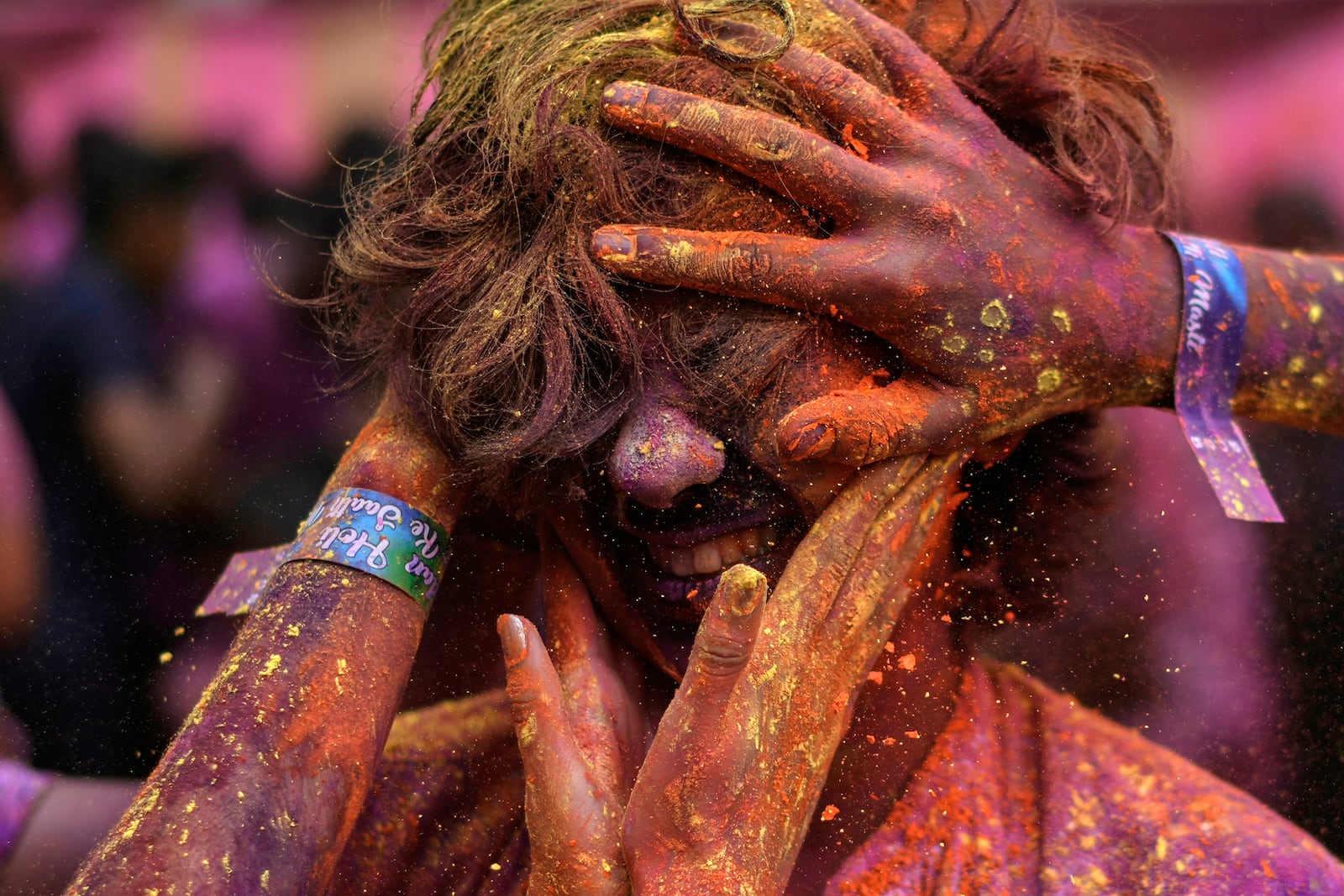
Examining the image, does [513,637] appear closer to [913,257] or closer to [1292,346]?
[913,257]

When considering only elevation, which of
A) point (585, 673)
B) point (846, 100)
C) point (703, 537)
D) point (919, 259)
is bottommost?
point (585, 673)

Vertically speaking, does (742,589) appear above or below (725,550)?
above

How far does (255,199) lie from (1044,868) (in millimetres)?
1385

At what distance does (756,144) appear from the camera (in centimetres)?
86

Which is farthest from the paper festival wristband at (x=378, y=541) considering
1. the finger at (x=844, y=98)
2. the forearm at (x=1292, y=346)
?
the forearm at (x=1292, y=346)

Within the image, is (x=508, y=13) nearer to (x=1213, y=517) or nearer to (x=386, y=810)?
(x=386, y=810)

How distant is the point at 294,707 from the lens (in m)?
0.85

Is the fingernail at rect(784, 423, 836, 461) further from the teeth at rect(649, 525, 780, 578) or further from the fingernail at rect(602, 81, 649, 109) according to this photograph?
the fingernail at rect(602, 81, 649, 109)

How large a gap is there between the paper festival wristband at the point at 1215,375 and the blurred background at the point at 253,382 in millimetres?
374

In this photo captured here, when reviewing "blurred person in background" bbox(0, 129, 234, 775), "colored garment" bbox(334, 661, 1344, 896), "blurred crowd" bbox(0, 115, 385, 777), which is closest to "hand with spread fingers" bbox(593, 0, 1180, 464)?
"colored garment" bbox(334, 661, 1344, 896)

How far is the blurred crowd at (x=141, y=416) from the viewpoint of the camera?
4.79ft

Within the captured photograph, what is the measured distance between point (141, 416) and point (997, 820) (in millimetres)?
1290

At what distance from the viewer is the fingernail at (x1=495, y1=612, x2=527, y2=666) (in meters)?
0.79

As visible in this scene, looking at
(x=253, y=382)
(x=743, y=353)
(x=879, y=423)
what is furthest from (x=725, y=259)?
(x=253, y=382)
